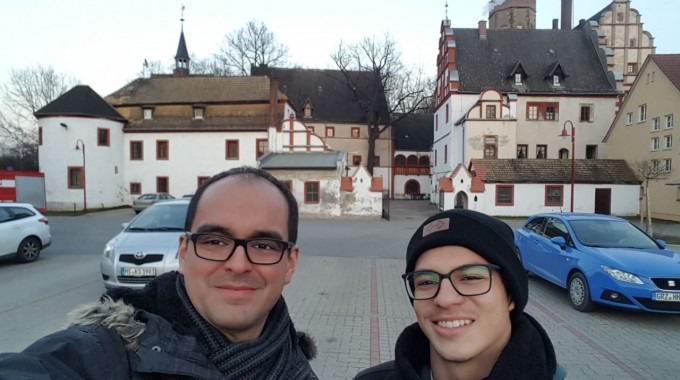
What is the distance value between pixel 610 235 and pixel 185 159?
115 ft

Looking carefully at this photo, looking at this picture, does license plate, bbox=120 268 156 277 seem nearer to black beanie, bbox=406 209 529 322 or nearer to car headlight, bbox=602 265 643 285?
black beanie, bbox=406 209 529 322

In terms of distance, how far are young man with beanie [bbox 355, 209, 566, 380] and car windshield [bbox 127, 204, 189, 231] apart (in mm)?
7410

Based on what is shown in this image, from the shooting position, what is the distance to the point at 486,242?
161cm

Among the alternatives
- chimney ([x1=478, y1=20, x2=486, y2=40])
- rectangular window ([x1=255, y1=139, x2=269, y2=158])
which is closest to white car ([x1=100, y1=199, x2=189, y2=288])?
rectangular window ([x1=255, y1=139, x2=269, y2=158])

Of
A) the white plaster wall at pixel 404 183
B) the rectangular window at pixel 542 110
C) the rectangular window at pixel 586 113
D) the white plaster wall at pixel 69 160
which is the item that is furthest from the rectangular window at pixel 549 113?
the white plaster wall at pixel 69 160

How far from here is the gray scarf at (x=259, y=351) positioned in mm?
1383

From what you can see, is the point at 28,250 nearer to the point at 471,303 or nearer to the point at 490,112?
the point at 471,303

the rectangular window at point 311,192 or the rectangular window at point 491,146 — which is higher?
the rectangular window at point 491,146

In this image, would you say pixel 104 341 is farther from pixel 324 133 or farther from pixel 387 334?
pixel 324 133

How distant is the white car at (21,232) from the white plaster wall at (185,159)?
24986 mm

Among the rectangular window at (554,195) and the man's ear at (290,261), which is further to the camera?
the rectangular window at (554,195)

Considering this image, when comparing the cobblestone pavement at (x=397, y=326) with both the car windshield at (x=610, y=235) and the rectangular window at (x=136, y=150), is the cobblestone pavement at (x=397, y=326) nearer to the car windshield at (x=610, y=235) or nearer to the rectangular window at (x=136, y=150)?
the car windshield at (x=610, y=235)

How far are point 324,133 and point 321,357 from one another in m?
49.3

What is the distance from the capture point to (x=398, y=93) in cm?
5169
